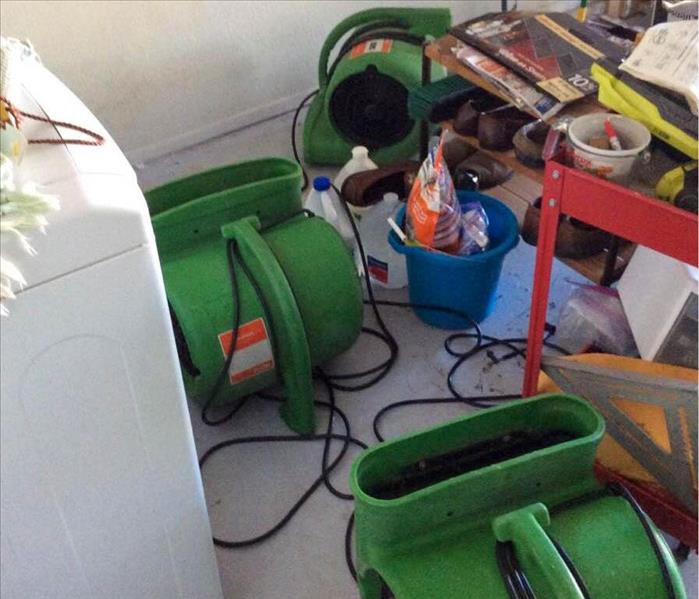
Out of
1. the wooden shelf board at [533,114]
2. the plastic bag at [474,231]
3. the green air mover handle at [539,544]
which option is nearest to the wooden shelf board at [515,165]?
the wooden shelf board at [533,114]

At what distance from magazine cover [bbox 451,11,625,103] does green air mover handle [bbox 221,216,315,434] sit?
1.98ft

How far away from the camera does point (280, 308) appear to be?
1.34m

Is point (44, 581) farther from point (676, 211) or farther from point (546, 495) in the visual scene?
point (676, 211)

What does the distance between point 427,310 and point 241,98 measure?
3.35ft

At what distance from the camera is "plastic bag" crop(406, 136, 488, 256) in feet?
4.97

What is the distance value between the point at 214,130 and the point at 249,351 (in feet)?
3.78

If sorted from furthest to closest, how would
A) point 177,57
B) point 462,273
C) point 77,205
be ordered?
point 177,57, point 462,273, point 77,205

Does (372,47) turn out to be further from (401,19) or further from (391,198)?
(391,198)

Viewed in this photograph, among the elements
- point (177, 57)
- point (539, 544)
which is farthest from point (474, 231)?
point (177, 57)

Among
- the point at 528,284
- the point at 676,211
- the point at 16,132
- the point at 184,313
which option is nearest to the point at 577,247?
the point at 528,284

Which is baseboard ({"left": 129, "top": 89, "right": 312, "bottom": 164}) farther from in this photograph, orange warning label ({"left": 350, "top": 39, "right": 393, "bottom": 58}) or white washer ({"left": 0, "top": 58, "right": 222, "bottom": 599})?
white washer ({"left": 0, "top": 58, "right": 222, "bottom": 599})

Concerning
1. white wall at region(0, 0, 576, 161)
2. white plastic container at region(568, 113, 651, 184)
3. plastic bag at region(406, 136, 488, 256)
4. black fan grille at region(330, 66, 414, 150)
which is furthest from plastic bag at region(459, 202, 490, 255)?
white wall at region(0, 0, 576, 161)

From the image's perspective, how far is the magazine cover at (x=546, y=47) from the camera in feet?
4.97

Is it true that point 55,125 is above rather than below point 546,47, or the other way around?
above
